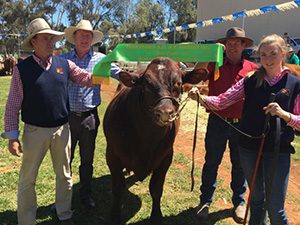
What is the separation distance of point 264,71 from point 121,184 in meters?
2.20

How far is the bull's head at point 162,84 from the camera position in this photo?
11.1 ft

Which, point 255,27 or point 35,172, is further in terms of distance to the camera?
point 255,27

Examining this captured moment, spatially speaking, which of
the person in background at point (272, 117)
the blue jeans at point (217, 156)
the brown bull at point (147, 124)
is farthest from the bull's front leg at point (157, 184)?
the person in background at point (272, 117)

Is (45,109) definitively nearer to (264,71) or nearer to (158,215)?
(158,215)

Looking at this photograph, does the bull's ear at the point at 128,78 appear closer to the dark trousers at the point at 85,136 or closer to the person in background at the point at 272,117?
the dark trousers at the point at 85,136

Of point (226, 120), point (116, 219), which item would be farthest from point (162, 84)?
point (116, 219)

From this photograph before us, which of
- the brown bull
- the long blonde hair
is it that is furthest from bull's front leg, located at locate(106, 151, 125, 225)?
the long blonde hair

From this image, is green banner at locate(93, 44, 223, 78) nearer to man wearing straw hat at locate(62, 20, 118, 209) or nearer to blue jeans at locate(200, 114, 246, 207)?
man wearing straw hat at locate(62, 20, 118, 209)

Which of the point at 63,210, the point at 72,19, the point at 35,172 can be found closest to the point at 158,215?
the point at 63,210

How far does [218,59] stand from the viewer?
397 cm

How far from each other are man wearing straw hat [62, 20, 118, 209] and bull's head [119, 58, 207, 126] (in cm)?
64

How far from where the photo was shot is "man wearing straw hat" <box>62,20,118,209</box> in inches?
177

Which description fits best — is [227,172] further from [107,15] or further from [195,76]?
[107,15]

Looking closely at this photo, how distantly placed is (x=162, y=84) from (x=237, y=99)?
754 millimetres
